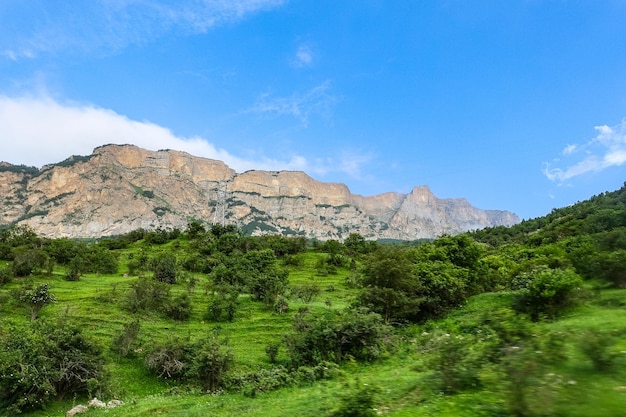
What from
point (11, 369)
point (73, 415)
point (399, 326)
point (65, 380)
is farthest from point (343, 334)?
point (11, 369)

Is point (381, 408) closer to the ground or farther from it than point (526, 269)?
closer to the ground

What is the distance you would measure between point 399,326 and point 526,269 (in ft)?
38.9

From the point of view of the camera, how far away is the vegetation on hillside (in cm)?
762

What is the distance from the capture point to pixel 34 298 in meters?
33.6

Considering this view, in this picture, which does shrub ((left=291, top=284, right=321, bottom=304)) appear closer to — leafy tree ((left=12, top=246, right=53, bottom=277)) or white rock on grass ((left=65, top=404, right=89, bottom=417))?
white rock on grass ((left=65, top=404, right=89, bottom=417))

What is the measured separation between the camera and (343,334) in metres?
22.3

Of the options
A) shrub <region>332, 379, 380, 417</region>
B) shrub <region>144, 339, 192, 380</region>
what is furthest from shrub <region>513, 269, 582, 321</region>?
shrub <region>144, 339, 192, 380</region>

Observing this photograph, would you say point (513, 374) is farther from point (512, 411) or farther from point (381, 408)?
point (381, 408)

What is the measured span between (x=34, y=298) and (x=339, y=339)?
92.2ft

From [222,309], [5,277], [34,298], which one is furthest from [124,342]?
[5,277]

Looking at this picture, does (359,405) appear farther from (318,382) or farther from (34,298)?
(34,298)

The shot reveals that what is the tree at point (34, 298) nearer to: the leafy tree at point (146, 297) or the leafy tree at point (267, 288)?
the leafy tree at point (146, 297)

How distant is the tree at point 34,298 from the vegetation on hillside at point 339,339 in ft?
0.52

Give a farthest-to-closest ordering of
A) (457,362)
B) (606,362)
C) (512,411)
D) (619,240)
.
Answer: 1. (619,240)
2. (457,362)
3. (606,362)
4. (512,411)
